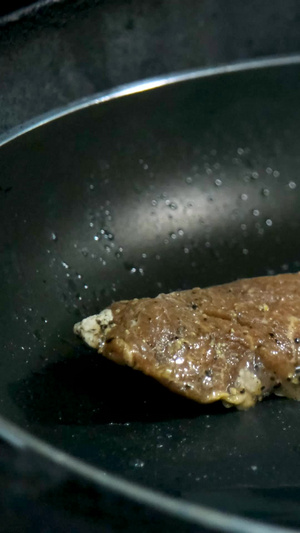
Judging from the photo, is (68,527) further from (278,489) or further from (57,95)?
(57,95)

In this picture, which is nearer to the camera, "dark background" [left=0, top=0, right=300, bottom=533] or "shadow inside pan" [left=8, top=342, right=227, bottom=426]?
"shadow inside pan" [left=8, top=342, right=227, bottom=426]

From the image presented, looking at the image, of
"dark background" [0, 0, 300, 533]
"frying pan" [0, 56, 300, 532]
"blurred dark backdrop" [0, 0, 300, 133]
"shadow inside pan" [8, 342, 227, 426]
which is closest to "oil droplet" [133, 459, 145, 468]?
"frying pan" [0, 56, 300, 532]

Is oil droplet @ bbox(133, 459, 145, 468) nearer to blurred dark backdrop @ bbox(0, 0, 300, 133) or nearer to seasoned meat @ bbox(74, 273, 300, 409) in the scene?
seasoned meat @ bbox(74, 273, 300, 409)

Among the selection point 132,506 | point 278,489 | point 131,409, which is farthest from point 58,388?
point 132,506

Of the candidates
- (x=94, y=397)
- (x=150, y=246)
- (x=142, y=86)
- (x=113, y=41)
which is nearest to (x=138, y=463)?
(x=94, y=397)

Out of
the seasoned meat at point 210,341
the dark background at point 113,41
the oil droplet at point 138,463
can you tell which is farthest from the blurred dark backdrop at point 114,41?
the oil droplet at point 138,463

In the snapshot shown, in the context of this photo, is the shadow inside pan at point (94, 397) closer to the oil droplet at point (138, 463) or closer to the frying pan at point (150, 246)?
the frying pan at point (150, 246)
